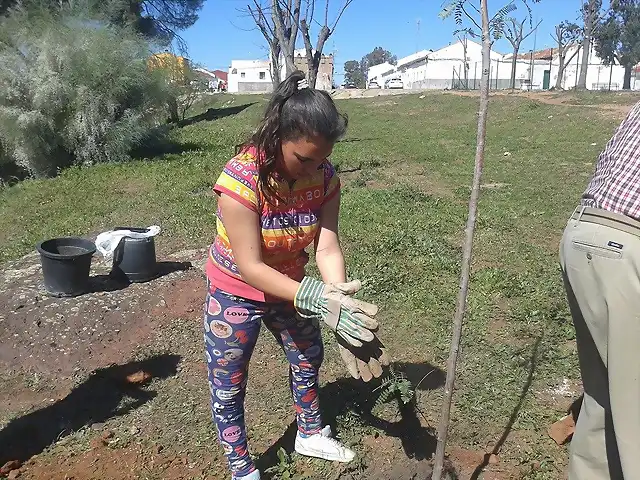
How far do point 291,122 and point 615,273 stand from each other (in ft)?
3.40

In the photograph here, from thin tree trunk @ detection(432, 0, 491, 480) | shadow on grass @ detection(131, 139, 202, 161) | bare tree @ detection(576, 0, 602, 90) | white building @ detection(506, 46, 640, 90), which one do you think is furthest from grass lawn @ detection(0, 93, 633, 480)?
white building @ detection(506, 46, 640, 90)

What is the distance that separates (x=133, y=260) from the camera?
5.10 metres

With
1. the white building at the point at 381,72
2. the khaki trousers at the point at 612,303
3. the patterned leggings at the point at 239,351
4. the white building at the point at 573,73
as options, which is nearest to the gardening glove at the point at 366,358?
the patterned leggings at the point at 239,351

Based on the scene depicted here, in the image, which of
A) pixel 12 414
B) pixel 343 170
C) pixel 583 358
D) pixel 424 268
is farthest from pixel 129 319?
pixel 343 170

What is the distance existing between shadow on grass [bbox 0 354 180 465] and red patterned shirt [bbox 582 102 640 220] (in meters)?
2.60

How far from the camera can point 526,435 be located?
2869mm

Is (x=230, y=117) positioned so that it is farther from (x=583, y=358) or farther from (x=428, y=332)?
(x=583, y=358)

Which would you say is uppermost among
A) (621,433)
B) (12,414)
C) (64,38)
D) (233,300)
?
(64,38)

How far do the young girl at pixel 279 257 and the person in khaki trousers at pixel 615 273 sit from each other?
648mm

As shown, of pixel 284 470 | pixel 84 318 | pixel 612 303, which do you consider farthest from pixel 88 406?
pixel 612 303

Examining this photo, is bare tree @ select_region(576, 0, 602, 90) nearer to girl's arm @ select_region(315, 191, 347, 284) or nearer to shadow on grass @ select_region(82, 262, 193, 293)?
shadow on grass @ select_region(82, 262, 193, 293)

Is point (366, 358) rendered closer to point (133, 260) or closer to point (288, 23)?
point (133, 260)

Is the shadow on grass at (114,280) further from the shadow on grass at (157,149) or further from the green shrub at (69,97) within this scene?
the shadow on grass at (157,149)

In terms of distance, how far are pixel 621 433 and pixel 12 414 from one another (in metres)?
3.07
